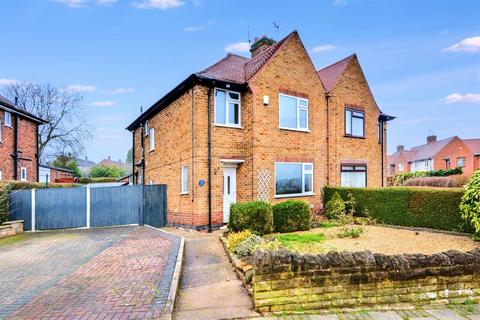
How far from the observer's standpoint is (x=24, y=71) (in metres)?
32.5

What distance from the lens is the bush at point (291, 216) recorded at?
381 inches

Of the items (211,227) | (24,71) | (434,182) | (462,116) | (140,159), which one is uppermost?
(24,71)

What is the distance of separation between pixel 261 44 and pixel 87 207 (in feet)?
38.5

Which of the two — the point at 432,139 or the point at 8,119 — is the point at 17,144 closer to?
the point at 8,119

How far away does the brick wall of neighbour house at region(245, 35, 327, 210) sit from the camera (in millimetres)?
11594

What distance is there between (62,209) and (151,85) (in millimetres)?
12090

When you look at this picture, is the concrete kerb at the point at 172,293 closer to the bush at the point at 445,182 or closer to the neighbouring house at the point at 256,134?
the neighbouring house at the point at 256,134

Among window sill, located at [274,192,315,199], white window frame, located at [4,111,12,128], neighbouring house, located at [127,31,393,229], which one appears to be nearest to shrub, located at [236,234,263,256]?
neighbouring house, located at [127,31,393,229]

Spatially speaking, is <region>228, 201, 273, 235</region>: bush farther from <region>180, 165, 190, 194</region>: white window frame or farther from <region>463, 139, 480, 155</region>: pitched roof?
<region>463, 139, 480, 155</region>: pitched roof

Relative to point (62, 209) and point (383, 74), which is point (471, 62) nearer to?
point (383, 74)

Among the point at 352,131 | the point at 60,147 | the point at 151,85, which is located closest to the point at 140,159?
the point at 151,85

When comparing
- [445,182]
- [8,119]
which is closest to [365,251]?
[445,182]

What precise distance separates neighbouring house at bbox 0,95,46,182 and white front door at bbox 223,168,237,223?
12.6 meters

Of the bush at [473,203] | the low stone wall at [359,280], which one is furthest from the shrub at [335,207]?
the low stone wall at [359,280]
